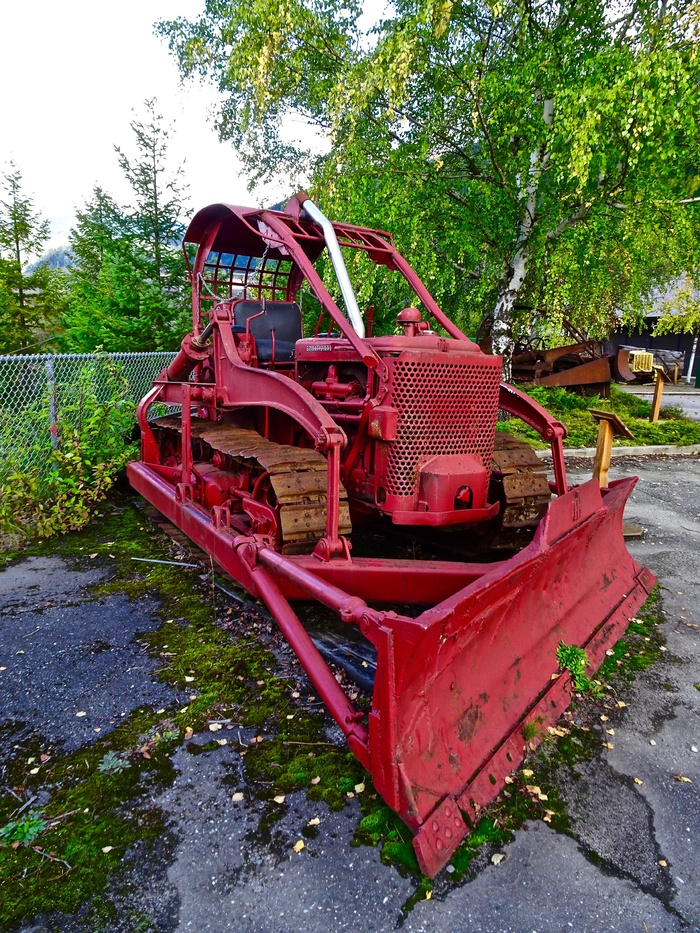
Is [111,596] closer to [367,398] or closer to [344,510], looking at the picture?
[344,510]

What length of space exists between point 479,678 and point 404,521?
1153 mm

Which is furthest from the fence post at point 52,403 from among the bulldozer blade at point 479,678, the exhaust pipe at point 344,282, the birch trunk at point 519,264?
the birch trunk at point 519,264

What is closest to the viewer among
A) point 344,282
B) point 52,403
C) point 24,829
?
point 24,829

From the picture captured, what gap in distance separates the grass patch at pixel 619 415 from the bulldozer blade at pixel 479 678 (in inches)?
278

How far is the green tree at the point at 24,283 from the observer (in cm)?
1080

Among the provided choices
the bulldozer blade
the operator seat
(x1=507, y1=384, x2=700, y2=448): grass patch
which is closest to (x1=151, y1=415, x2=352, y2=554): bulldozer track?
the bulldozer blade

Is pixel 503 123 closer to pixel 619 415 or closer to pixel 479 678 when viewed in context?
pixel 619 415

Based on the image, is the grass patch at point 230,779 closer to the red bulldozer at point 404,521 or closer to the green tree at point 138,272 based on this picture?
the red bulldozer at point 404,521

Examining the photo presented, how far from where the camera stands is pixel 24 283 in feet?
37.1

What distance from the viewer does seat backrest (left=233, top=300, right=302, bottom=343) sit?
5.42 meters

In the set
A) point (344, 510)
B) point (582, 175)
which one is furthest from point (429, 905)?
point (582, 175)

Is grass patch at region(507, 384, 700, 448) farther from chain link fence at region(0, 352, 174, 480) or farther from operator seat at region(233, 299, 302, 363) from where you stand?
chain link fence at region(0, 352, 174, 480)

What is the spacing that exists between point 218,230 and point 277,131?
14.1 metres

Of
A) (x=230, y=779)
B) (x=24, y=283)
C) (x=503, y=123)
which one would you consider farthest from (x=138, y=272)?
(x=230, y=779)
